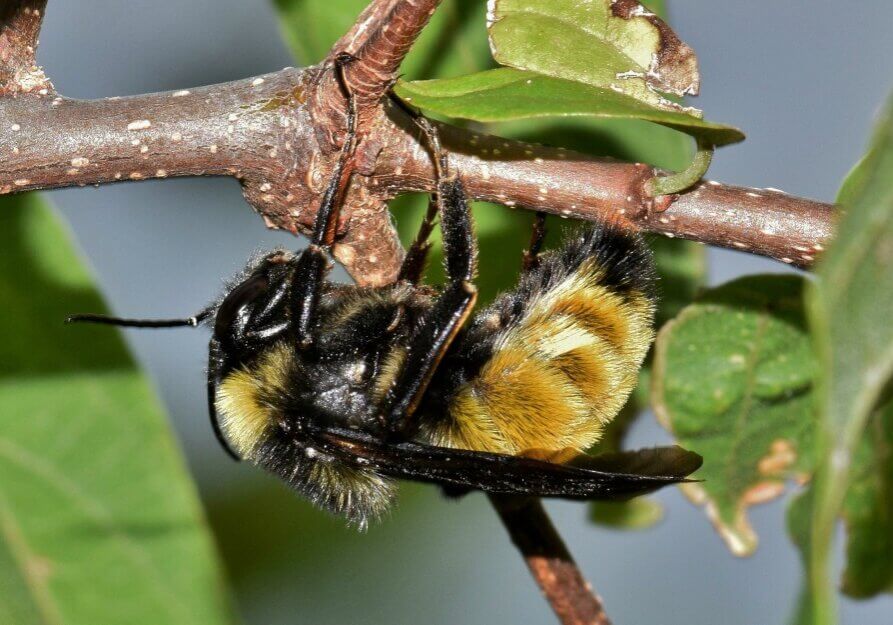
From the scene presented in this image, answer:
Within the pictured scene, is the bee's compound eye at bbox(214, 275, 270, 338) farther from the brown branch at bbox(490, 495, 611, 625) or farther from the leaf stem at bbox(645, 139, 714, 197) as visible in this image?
the leaf stem at bbox(645, 139, 714, 197)

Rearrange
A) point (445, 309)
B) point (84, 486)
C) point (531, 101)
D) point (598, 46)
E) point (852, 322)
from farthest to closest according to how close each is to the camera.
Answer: point (84, 486) < point (445, 309) < point (598, 46) < point (531, 101) < point (852, 322)

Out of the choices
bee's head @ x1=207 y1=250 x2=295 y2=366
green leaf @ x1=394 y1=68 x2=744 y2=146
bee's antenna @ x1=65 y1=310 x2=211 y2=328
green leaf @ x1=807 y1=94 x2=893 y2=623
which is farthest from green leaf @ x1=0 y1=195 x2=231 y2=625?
green leaf @ x1=807 y1=94 x2=893 y2=623

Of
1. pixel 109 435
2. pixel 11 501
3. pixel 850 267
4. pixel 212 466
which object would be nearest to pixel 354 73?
pixel 850 267

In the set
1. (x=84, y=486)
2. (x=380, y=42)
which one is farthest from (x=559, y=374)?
(x=84, y=486)

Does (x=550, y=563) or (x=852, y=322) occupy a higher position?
(x=852, y=322)

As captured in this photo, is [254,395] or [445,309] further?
[254,395]

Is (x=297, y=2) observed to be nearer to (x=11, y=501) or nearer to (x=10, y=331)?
(x=10, y=331)

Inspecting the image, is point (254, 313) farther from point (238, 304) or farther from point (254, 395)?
point (254, 395)
